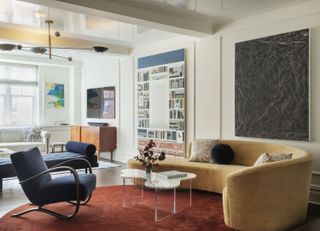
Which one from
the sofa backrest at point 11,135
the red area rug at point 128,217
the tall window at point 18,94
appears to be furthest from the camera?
the tall window at point 18,94

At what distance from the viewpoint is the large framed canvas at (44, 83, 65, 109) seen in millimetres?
10258

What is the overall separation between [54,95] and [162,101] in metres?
4.94

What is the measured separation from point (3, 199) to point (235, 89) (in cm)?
403

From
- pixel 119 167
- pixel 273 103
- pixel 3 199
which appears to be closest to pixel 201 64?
pixel 273 103

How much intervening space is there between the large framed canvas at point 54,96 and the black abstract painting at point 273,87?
6.78 meters

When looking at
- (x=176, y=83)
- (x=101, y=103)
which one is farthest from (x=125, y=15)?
(x=101, y=103)

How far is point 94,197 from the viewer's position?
480cm

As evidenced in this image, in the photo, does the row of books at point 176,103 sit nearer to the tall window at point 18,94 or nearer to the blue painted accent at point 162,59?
the blue painted accent at point 162,59

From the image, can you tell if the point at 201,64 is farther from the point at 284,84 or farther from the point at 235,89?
the point at 284,84

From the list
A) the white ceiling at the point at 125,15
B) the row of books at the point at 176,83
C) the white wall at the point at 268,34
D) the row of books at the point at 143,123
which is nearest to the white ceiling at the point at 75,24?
the white ceiling at the point at 125,15

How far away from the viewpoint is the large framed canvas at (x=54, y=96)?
10.3 meters

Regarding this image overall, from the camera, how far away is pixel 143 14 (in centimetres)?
499

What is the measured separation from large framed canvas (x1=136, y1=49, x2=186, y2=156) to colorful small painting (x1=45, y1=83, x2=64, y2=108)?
12.9 feet

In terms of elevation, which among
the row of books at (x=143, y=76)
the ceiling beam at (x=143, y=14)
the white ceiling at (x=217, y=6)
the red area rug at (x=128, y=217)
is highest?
the white ceiling at (x=217, y=6)
